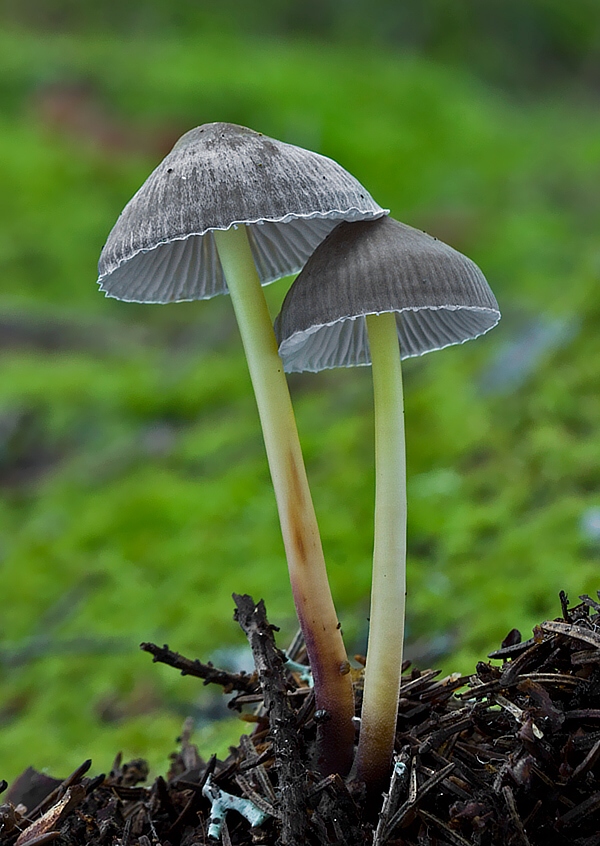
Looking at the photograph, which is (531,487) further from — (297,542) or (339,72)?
(339,72)

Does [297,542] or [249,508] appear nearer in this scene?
[297,542]

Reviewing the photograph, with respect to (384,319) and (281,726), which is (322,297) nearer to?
(384,319)

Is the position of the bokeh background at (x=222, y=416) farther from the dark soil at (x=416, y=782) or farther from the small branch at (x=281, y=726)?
the small branch at (x=281, y=726)

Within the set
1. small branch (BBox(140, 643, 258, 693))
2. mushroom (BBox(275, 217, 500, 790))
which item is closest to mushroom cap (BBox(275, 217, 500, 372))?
mushroom (BBox(275, 217, 500, 790))

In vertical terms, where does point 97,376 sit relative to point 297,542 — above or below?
above

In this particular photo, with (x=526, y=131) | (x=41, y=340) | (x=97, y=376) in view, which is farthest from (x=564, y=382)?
(x=526, y=131)
